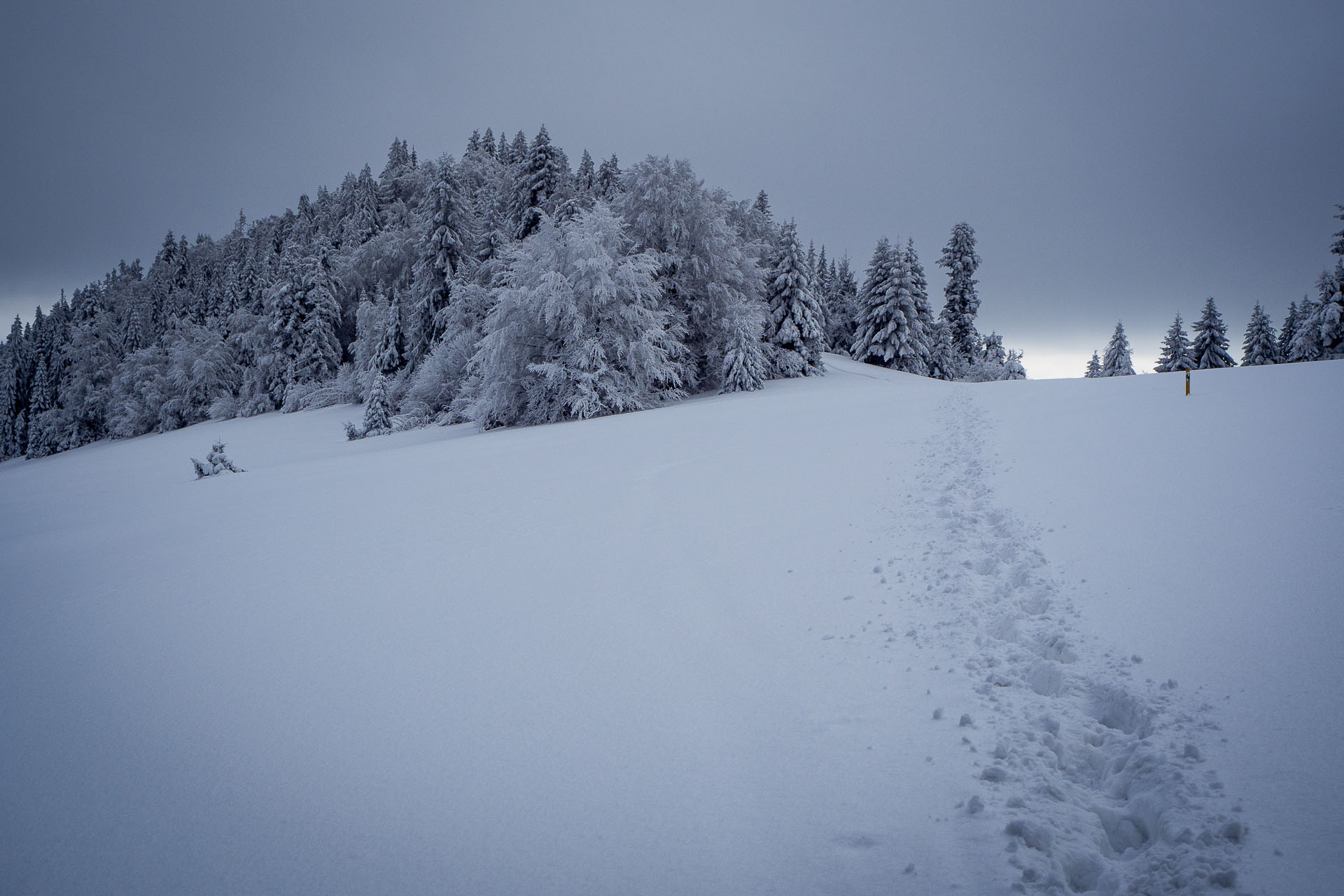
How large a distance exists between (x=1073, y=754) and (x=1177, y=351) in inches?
2108

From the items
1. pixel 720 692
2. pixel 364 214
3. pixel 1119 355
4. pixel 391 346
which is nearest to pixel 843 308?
pixel 1119 355

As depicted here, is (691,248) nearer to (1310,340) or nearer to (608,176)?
(608,176)

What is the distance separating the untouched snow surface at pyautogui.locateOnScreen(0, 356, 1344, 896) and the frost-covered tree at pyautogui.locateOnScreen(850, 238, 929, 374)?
112 feet

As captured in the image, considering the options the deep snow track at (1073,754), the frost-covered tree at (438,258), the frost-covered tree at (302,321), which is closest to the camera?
the deep snow track at (1073,754)

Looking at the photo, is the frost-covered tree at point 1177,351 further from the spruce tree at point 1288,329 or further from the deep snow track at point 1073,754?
the deep snow track at point 1073,754

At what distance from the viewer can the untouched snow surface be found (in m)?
2.20

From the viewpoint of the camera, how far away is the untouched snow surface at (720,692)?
2197 millimetres

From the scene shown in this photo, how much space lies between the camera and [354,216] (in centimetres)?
5422

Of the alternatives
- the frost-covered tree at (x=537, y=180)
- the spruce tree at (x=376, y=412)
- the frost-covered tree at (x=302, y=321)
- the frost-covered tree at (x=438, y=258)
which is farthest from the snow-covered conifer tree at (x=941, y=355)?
the frost-covered tree at (x=302, y=321)

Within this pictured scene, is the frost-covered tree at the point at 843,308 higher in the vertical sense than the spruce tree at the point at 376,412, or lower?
higher

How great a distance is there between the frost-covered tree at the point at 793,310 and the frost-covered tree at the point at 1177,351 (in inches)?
1108

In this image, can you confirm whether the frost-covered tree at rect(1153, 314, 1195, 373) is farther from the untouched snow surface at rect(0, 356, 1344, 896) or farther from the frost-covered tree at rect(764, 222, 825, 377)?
the untouched snow surface at rect(0, 356, 1344, 896)

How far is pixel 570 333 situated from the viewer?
61.2 feet

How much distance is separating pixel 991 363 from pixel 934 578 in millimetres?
49118
